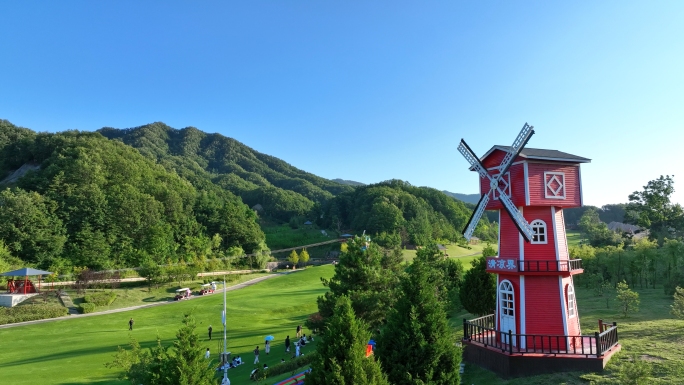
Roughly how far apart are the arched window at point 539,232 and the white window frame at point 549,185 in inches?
46.6

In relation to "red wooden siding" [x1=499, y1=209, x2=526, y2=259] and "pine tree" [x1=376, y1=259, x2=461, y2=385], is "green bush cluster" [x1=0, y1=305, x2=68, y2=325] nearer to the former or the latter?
"pine tree" [x1=376, y1=259, x2=461, y2=385]

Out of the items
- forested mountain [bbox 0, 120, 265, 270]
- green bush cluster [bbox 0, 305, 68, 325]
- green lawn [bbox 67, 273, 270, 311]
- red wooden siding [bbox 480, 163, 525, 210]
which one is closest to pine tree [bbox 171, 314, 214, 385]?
red wooden siding [bbox 480, 163, 525, 210]

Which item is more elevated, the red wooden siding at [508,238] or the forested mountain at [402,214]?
the forested mountain at [402,214]

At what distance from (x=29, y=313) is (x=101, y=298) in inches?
271

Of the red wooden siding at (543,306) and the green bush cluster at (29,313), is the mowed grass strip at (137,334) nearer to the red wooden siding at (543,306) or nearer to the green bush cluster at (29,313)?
the green bush cluster at (29,313)

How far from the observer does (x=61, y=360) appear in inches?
959

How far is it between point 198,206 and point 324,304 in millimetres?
75084

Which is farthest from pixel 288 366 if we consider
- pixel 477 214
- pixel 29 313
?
pixel 29 313

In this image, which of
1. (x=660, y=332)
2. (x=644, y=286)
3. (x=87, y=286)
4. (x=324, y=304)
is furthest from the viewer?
(x=87, y=286)

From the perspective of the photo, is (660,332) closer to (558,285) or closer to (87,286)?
(558,285)

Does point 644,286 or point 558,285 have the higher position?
point 558,285

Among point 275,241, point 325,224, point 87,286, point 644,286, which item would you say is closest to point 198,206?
point 275,241

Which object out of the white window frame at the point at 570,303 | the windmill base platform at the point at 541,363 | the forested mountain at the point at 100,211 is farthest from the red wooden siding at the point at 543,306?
the forested mountain at the point at 100,211

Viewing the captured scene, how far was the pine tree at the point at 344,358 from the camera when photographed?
9.44m
